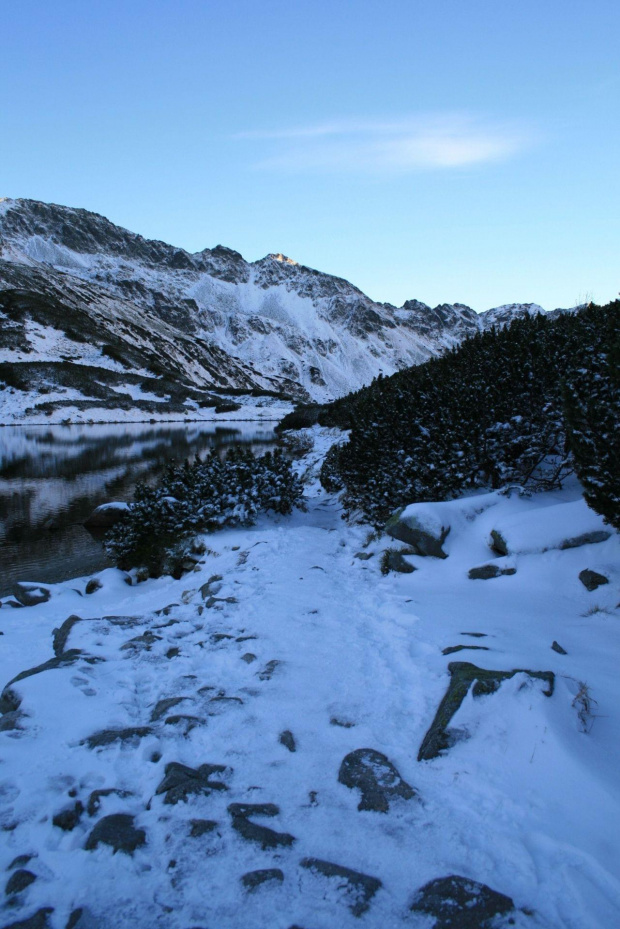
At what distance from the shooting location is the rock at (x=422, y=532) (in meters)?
7.12

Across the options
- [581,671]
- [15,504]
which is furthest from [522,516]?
[15,504]

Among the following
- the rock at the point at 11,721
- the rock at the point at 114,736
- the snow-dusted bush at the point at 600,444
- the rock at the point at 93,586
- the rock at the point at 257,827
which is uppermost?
the snow-dusted bush at the point at 600,444

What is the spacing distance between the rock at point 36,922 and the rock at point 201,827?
0.68m

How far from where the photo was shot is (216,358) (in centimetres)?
11369

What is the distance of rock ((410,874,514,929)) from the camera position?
6.68 ft

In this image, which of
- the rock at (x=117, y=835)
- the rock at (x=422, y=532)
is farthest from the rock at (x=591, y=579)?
the rock at (x=117, y=835)

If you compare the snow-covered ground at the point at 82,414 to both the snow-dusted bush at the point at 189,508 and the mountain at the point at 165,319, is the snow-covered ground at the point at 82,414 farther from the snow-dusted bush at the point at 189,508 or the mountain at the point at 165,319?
the snow-dusted bush at the point at 189,508

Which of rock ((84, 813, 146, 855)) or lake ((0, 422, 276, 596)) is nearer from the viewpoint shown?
rock ((84, 813, 146, 855))

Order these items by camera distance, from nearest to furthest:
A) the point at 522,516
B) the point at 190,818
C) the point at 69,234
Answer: the point at 190,818 < the point at 522,516 < the point at 69,234

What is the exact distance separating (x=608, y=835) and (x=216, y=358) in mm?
116826

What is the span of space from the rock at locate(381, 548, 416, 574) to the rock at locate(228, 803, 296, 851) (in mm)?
4713

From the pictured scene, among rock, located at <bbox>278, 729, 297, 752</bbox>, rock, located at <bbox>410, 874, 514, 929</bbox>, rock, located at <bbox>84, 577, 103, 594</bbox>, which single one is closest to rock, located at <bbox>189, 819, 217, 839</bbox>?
rock, located at <bbox>278, 729, 297, 752</bbox>

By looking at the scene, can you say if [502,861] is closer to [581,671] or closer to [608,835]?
[608,835]

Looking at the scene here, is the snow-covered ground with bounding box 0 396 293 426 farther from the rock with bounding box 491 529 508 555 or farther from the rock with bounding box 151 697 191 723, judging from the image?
the rock with bounding box 151 697 191 723
